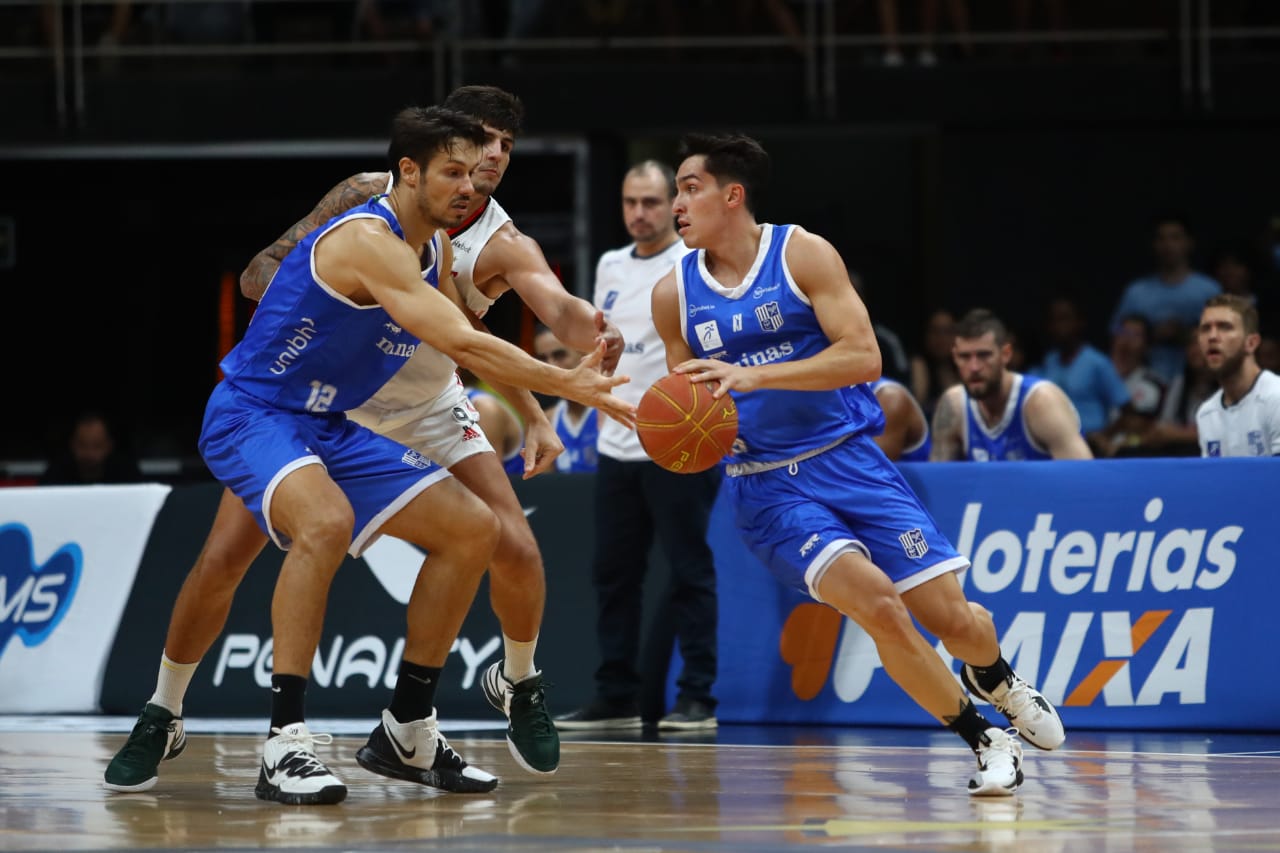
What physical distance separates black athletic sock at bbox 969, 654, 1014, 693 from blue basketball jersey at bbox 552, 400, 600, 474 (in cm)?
467

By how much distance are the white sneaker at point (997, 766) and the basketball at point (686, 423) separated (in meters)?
1.24

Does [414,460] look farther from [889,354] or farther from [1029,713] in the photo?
[889,354]

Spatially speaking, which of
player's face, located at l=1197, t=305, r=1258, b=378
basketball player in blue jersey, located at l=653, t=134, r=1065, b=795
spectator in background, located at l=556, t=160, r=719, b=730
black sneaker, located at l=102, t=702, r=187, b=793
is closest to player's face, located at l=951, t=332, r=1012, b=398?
player's face, located at l=1197, t=305, r=1258, b=378

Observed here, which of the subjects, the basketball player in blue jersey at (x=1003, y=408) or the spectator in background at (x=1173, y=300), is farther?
the spectator in background at (x=1173, y=300)

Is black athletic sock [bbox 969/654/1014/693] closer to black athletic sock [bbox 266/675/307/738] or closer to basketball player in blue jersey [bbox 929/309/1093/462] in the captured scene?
black athletic sock [bbox 266/675/307/738]

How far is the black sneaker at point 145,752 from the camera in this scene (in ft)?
19.1

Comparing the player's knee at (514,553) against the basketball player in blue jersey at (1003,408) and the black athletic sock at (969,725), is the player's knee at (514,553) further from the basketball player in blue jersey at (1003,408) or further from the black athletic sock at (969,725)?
the basketball player in blue jersey at (1003,408)

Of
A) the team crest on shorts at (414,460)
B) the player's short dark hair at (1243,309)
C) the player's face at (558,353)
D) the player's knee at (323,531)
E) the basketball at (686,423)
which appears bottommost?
the player's knee at (323,531)

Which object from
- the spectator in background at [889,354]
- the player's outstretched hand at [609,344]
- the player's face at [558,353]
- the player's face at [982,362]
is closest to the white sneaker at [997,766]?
the player's outstretched hand at [609,344]

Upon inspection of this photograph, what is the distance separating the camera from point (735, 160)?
6168 mm

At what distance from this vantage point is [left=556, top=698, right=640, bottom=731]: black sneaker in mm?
8047

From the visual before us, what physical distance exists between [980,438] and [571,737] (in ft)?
8.91

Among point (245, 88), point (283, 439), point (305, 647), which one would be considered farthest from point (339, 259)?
point (245, 88)

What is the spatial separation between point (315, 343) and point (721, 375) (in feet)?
4.19
